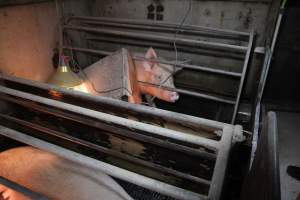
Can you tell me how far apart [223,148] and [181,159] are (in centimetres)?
37

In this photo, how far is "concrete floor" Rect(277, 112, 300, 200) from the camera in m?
1.36

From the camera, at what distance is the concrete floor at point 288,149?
1.36m

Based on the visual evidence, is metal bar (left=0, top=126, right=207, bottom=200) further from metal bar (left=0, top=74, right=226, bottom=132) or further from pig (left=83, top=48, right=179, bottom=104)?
pig (left=83, top=48, right=179, bottom=104)

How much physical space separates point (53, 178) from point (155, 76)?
Answer: 1.44m

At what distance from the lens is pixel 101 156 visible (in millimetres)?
1604

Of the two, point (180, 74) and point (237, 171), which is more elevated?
point (180, 74)

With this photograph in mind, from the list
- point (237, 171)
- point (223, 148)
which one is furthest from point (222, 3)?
point (223, 148)

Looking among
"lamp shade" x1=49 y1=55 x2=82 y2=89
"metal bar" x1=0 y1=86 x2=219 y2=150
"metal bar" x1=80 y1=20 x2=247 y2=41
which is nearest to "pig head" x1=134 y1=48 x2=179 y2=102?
"metal bar" x1=80 y1=20 x2=247 y2=41

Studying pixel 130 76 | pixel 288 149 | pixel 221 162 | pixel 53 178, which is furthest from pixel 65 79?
pixel 288 149

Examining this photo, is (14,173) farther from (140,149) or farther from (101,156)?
(140,149)

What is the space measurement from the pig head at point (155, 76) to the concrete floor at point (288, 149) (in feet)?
3.47

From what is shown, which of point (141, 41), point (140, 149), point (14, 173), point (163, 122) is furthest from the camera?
point (141, 41)

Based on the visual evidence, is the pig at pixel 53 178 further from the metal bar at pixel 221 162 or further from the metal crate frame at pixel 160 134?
the metal bar at pixel 221 162

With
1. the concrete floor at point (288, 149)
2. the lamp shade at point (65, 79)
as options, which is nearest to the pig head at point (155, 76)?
the lamp shade at point (65, 79)
